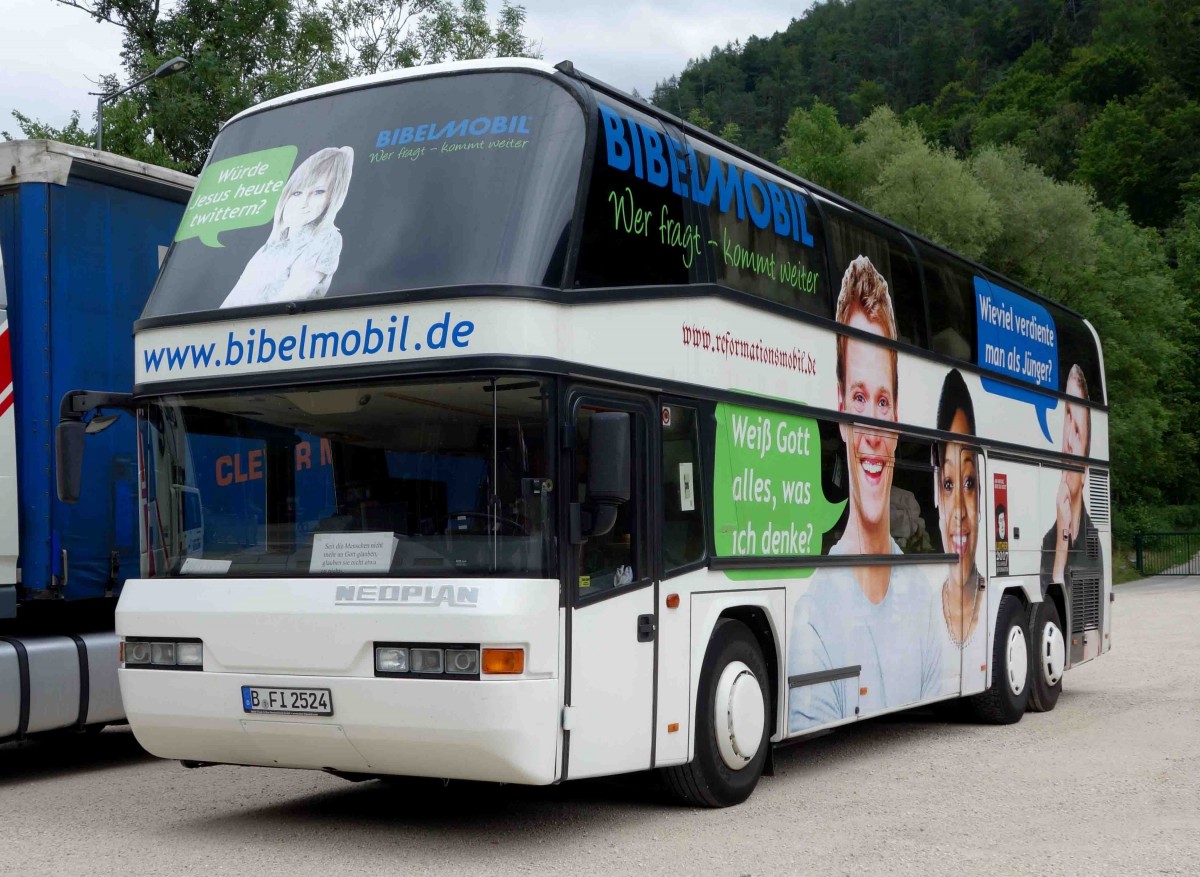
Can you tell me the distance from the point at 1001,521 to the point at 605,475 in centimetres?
681

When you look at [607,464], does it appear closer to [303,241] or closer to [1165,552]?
[303,241]

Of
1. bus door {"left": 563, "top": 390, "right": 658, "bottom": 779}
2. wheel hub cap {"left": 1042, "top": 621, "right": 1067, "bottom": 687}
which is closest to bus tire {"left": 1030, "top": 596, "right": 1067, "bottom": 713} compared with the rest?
wheel hub cap {"left": 1042, "top": 621, "right": 1067, "bottom": 687}

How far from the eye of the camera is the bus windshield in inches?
269

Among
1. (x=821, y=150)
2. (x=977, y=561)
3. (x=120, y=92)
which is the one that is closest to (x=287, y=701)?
(x=977, y=561)

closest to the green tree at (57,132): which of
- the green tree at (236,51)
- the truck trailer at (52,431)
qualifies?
the green tree at (236,51)

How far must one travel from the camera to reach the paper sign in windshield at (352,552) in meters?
6.96

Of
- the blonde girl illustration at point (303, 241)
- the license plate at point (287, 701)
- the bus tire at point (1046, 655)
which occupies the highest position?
the blonde girl illustration at point (303, 241)

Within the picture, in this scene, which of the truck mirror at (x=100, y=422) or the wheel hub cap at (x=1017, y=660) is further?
the wheel hub cap at (x=1017, y=660)

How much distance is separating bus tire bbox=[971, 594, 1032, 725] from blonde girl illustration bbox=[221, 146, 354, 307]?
742 centimetres

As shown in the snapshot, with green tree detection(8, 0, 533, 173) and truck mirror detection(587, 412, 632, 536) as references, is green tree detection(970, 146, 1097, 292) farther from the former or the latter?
truck mirror detection(587, 412, 632, 536)

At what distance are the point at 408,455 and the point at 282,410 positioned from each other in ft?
2.71

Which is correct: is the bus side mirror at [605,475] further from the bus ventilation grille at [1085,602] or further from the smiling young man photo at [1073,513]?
the bus ventilation grille at [1085,602]

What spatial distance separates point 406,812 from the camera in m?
8.35

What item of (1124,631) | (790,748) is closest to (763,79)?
(1124,631)
